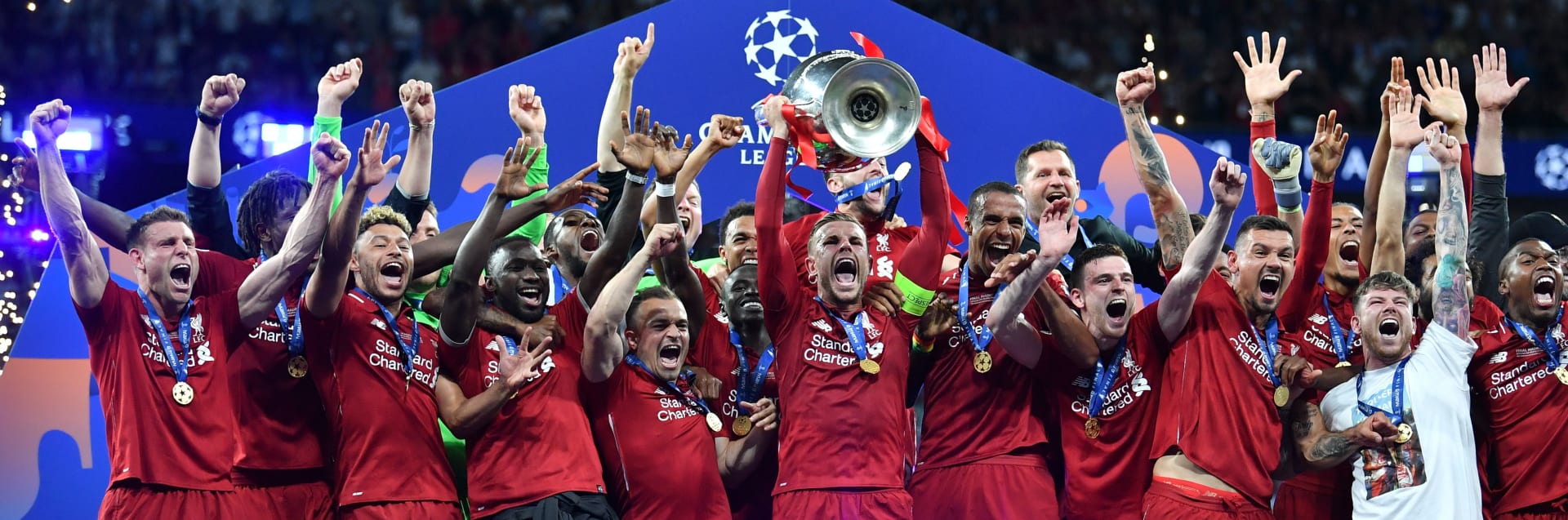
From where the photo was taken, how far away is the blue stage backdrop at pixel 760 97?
702cm

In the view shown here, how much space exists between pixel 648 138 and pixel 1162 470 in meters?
2.17

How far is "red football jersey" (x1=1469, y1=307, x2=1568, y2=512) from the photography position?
5.88m

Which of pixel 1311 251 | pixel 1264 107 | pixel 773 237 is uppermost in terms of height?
pixel 1264 107

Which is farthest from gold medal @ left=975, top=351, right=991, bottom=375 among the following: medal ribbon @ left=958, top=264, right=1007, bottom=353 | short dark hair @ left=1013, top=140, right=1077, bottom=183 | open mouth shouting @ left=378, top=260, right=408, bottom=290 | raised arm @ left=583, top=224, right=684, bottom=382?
open mouth shouting @ left=378, top=260, right=408, bottom=290

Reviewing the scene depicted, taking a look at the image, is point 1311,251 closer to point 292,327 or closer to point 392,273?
point 392,273

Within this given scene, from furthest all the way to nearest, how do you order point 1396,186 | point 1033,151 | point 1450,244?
point 1033,151
point 1396,186
point 1450,244

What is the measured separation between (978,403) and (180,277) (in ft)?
9.29

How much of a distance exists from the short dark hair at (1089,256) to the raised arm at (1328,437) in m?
0.93

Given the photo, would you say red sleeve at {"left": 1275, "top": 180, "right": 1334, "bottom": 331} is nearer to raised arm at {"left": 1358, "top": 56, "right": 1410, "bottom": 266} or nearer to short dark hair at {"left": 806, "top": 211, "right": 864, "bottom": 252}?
raised arm at {"left": 1358, "top": 56, "right": 1410, "bottom": 266}

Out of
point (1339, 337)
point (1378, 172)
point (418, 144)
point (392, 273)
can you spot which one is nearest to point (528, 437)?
point (392, 273)

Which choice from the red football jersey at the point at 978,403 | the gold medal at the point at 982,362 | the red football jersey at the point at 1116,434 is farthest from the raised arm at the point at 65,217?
the red football jersey at the point at 1116,434

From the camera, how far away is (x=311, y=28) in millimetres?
11062

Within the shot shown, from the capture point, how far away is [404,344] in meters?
5.32

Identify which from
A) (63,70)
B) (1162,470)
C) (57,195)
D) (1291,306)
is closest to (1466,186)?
(1291,306)
